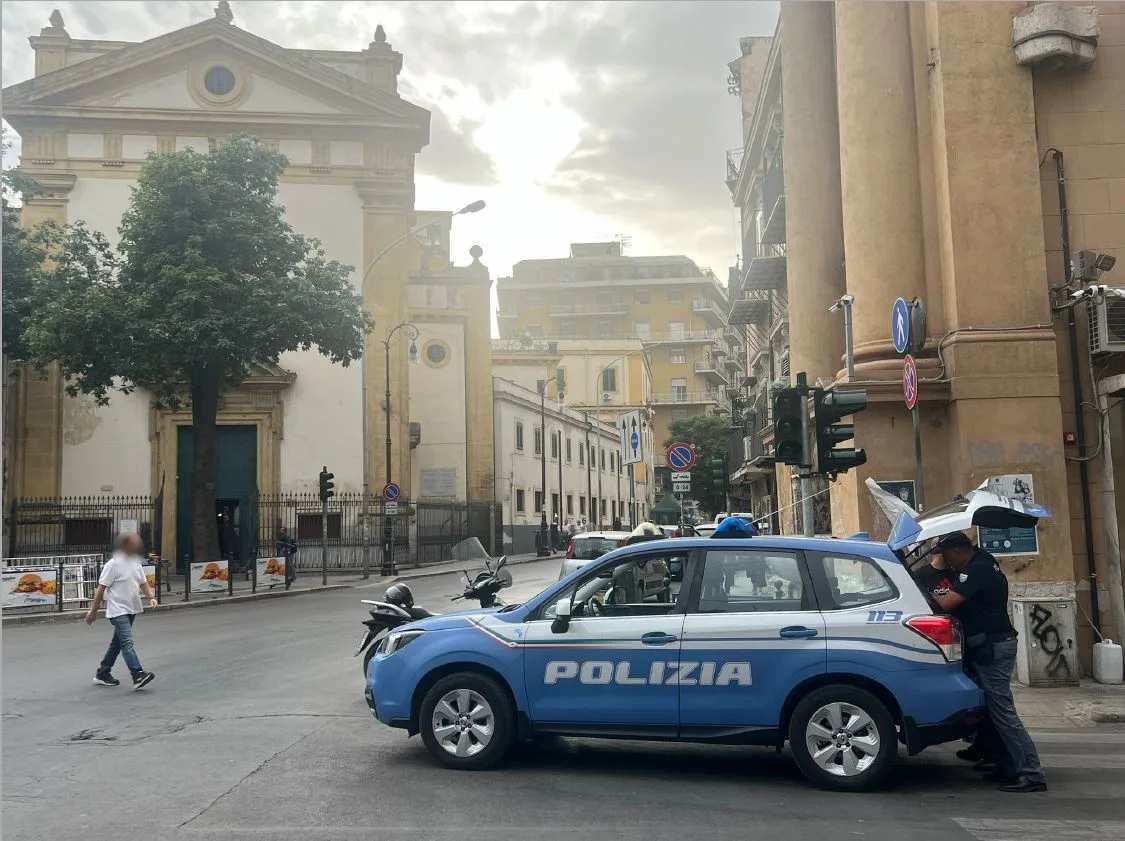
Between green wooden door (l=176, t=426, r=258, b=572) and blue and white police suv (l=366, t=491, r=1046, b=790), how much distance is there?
31159 mm

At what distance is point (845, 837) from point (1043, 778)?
6.64ft

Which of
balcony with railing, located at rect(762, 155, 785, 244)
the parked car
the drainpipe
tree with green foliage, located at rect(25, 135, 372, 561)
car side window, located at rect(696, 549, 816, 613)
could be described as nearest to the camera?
car side window, located at rect(696, 549, 816, 613)

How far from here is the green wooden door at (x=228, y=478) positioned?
37125mm

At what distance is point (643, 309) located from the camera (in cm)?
10225

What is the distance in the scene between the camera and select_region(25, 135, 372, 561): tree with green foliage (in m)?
25.8

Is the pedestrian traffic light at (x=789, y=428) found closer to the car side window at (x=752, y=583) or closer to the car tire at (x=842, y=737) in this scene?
the car side window at (x=752, y=583)

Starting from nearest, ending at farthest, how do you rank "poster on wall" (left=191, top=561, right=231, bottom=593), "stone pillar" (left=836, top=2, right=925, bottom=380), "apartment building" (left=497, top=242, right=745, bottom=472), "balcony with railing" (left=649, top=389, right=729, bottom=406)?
"stone pillar" (left=836, top=2, right=925, bottom=380) < "poster on wall" (left=191, top=561, right=231, bottom=593) < "balcony with railing" (left=649, top=389, right=729, bottom=406) < "apartment building" (left=497, top=242, right=745, bottom=472)

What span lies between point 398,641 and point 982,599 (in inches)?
166

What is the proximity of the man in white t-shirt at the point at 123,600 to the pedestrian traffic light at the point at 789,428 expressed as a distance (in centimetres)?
705

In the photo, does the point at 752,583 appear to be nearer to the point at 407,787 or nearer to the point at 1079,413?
the point at 407,787

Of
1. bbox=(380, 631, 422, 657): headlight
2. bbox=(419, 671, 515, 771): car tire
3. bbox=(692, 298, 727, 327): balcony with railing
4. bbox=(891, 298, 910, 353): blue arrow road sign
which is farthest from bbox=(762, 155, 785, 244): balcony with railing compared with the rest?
bbox=(692, 298, 727, 327): balcony with railing

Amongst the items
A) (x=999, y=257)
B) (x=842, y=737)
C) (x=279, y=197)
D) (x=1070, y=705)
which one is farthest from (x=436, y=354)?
(x=842, y=737)

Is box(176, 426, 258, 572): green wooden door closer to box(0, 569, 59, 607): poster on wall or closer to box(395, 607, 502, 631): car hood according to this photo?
box(0, 569, 59, 607): poster on wall

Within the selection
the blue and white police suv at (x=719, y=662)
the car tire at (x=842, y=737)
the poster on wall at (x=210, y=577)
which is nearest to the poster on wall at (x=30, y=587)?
the poster on wall at (x=210, y=577)
